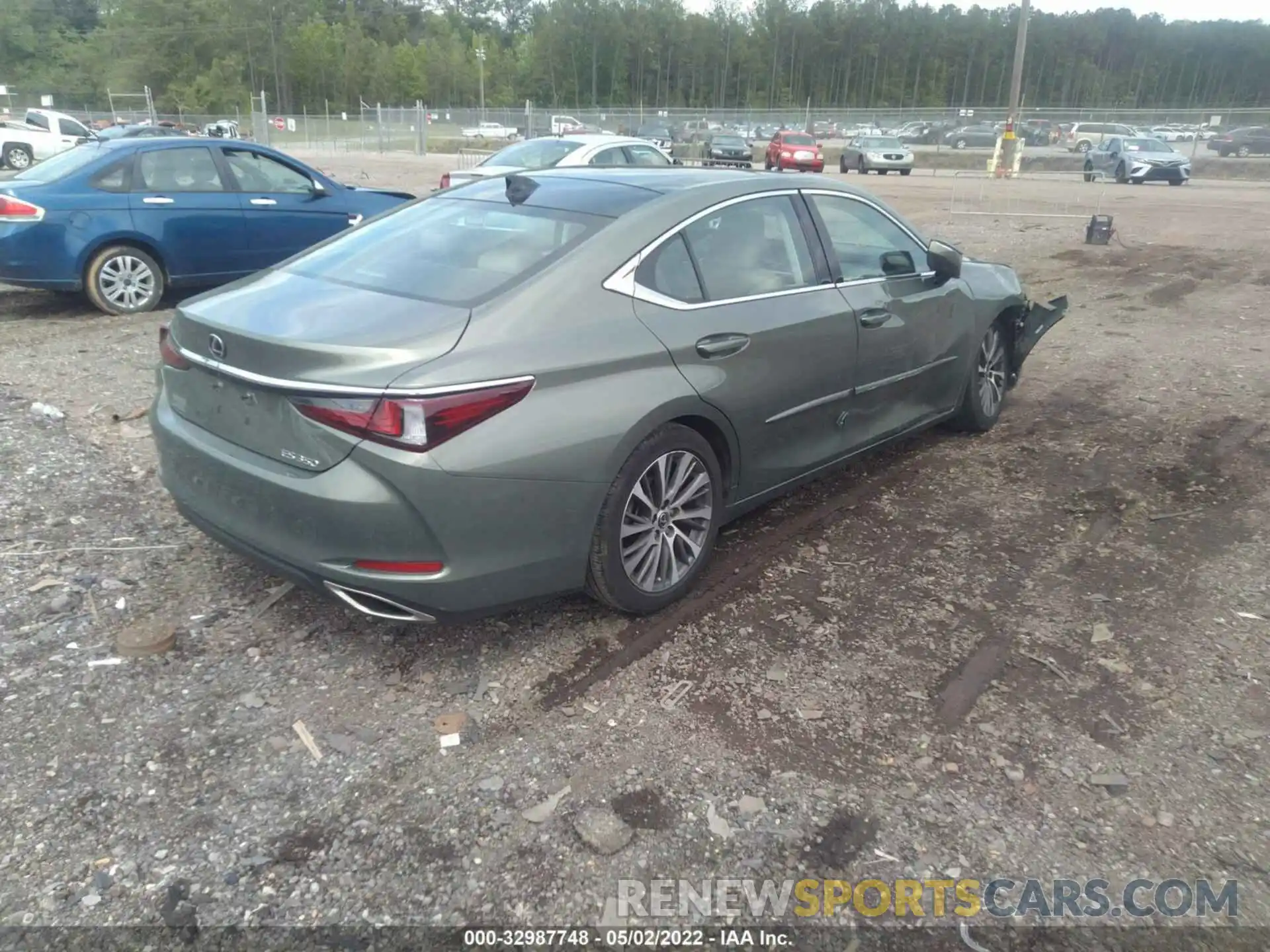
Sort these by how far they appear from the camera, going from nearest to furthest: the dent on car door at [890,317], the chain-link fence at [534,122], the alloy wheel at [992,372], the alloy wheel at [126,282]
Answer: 1. the dent on car door at [890,317]
2. the alloy wheel at [992,372]
3. the alloy wheel at [126,282]
4. the chain-link fence at [534,122]

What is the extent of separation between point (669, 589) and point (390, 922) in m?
1.73

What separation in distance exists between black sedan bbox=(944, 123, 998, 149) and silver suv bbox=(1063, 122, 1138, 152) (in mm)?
3446

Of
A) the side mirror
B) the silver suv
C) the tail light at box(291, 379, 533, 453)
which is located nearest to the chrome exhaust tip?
the tail light at box(291, 379, 533, 453)

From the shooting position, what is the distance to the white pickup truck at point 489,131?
51.8 m

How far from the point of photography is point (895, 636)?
3703 mm

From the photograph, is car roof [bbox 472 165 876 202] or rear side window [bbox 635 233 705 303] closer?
rear side window [bbox 635 233 705 303]

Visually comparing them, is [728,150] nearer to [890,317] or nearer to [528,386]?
[890,317]

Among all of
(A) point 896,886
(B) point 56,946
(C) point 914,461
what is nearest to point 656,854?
(A) point 896,886

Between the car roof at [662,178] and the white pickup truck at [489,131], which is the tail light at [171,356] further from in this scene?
the white pickup truck at [489,131]

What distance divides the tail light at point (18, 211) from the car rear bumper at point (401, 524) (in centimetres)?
606

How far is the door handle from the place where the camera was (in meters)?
3.70

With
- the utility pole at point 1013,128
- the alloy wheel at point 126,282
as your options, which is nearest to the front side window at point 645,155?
the alloy wheel at point 126,282

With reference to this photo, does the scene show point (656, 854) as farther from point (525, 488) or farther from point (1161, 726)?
point (1161, 726)

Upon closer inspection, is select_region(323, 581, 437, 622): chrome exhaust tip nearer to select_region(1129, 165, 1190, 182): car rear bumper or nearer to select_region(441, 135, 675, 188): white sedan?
select_region(441, 135, 675, 188): white sedan
